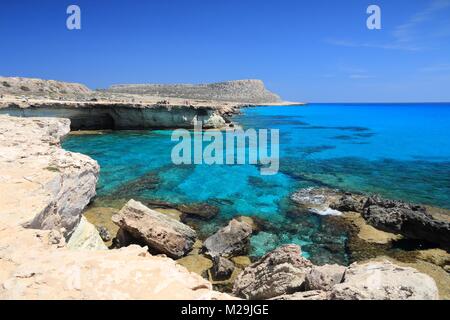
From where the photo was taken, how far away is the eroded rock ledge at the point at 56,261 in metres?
4.52

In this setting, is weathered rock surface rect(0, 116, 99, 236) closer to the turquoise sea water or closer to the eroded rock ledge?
the eroded rock ledge

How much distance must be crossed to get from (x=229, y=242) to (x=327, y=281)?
572cm

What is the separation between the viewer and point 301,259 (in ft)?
26.7

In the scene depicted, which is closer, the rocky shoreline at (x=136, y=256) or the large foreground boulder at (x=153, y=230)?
the rocky shoreline at (x=136, y=256)

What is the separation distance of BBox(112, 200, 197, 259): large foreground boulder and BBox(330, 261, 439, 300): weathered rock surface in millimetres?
6921

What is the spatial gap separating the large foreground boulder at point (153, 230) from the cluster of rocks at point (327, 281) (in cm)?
313

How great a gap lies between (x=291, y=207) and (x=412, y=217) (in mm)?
5107

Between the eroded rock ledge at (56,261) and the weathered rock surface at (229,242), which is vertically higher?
the eroded rock ledge at (56,261)

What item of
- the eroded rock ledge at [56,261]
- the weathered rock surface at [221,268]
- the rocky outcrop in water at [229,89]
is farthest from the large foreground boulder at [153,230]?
the rocky outcrop in water at [229,89]

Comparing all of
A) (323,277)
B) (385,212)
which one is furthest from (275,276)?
(385,212)

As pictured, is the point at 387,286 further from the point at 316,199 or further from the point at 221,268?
the point at 316,199

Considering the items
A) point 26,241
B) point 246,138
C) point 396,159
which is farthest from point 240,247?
point 246,138

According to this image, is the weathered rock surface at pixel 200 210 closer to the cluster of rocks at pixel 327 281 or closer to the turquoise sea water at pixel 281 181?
the turquoise sea water at pixel 281 181
